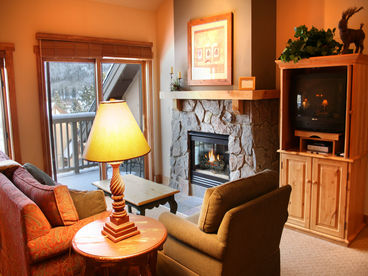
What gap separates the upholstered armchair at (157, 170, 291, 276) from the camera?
2.14 meters

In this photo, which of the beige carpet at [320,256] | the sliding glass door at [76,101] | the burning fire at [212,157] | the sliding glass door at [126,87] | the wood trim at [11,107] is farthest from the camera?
the sliding glass door at [126,87]

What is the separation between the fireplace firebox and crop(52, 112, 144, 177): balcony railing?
147cm

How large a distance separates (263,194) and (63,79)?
323 cm

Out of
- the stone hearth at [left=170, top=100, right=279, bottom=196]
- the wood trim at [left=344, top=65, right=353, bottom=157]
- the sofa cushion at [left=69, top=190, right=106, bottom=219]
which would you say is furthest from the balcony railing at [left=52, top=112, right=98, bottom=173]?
the wood trim at [left=344, top=65, right=353, bottom=157]

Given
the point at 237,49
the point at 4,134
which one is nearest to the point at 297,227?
the point at 237,49

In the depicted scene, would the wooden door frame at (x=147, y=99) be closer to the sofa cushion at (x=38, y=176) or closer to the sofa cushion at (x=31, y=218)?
the sofa cushion at (x=38, y=176)

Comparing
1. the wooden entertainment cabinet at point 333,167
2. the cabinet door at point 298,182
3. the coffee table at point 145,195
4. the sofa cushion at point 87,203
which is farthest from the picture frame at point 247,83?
the sofa cushion at point 87,203

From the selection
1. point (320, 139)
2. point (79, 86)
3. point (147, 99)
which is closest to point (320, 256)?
point (320, 139)

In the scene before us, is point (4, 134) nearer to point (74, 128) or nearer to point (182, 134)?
point (74, 128)

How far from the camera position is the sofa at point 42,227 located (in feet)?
7.06

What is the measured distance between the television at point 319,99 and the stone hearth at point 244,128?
450 millimetres

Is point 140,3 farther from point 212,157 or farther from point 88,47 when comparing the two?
point 212,157

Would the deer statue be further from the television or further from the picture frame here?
the picture frame

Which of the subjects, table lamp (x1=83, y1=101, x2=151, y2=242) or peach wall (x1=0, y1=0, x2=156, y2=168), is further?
peach wall (x1=0, y1=0, x2=156, y2=168)
